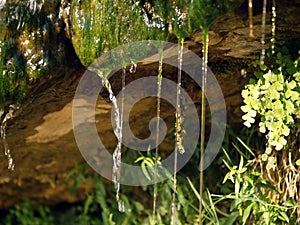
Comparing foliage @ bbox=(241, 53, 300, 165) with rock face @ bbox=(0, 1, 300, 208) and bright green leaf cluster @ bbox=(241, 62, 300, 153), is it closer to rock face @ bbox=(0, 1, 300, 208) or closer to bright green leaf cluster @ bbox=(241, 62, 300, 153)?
bright green leaf cluster @ bbox=(241, 62, 300, 153)

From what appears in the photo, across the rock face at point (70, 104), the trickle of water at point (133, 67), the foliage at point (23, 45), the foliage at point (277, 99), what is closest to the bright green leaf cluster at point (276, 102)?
the foliage at point (277, 99)

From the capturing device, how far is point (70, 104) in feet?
10.9

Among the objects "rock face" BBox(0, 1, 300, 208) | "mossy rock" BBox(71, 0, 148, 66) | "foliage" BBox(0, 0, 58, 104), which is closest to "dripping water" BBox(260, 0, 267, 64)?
"rock face" BBox(0, 1, 300, 208)

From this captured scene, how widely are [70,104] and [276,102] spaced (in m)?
1.10

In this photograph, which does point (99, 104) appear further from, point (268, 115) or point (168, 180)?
point (268, 115)

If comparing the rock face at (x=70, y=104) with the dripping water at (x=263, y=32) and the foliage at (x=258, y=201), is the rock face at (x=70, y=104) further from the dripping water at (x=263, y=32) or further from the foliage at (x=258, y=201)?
the foliage at (x=258, y=201)

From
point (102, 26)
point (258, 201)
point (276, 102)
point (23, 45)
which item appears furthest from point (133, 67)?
point (258, 201)

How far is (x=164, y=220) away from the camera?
4004 mm

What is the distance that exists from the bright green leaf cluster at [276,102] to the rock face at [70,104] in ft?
0.56

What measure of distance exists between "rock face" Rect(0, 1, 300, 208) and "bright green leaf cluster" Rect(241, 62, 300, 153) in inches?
6.7

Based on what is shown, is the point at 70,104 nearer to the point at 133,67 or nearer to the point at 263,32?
the point at 133,67

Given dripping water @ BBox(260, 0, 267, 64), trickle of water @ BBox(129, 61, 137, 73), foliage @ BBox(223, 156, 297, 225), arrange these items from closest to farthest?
1. dripping water @ BBox(260, 0, 267, 64)
2. trickle of water @ BBox(129, 61, 137, 73)
3. foliage @ BBox(223, 156, 297, 225)

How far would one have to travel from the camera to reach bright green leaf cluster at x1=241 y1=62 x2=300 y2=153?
2.63 m

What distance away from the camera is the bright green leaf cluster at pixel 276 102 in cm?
263
